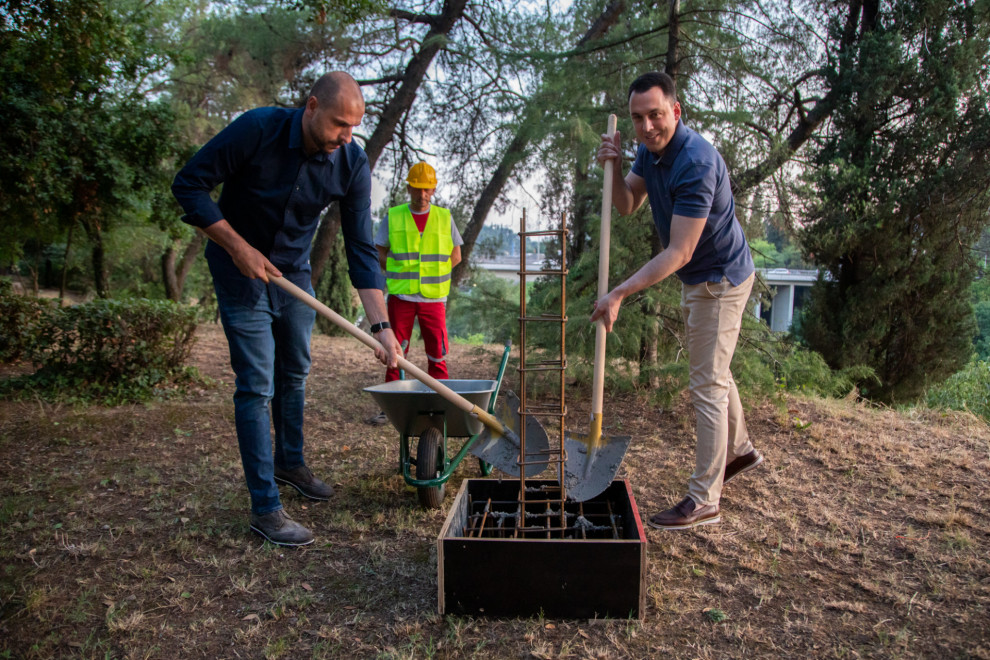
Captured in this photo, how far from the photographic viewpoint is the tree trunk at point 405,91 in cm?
777

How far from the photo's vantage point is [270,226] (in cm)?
251

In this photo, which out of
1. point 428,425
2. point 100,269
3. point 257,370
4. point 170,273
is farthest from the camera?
point 170,273

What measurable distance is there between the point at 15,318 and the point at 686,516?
213 inches

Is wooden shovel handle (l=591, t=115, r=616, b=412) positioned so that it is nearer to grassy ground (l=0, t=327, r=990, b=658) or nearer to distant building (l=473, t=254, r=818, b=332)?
grassy ground (l=0, t=327, r=990, b=658)

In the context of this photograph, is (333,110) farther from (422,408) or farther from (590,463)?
(590,463)

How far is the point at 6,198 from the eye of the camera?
5.10 m

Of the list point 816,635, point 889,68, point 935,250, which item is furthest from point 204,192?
point 935,250

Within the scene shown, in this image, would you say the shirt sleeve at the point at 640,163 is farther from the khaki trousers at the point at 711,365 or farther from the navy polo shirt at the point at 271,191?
the navy polo shirt at the point at 271,191

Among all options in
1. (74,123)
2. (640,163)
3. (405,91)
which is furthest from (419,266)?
(405,91)

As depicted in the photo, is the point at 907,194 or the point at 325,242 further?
the point at 325,242

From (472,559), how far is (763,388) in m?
3.09

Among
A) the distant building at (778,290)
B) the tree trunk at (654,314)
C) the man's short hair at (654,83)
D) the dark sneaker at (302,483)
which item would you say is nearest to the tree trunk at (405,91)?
the tree trunk at (654,314)

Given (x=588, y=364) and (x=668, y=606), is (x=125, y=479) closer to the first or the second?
(x=668, y=606)

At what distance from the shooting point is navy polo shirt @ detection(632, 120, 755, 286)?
237 cm
